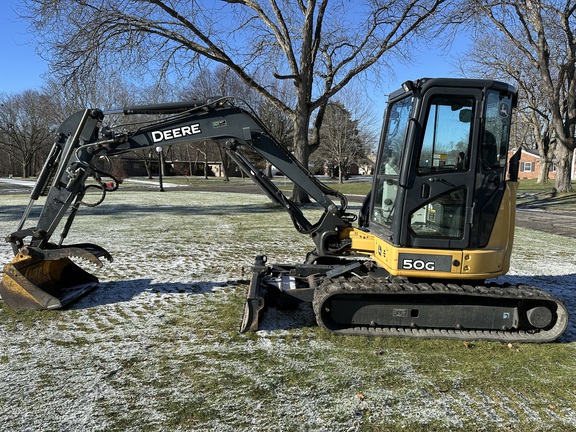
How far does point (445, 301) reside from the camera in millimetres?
4719

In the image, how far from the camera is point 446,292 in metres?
4.50

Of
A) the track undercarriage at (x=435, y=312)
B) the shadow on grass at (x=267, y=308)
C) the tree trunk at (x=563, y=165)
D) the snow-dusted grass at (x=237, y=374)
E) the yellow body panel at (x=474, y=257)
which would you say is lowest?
the snow-dusted grass at (x=237, y=374)

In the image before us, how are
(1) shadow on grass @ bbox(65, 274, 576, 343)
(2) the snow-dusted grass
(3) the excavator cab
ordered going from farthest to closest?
(1) shadow on grass @ bbox(65, 274, 576, 343)
(3) the excavator cab
(2) the snow-dusted grass

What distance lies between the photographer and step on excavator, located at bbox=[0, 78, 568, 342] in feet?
14.9

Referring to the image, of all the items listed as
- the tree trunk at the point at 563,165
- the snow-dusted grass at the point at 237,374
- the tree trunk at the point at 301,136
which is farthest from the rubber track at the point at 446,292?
the tree trunk at the point at 563,165

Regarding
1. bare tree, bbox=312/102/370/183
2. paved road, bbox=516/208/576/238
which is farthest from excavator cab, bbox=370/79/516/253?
bare tree, bbox=312/102/370/183

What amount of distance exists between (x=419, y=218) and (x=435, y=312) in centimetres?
109

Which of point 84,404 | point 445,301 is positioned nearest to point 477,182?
point 445,301

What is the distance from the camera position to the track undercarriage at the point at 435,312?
464 cm

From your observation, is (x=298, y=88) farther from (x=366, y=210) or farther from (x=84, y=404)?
(x=84, y=404)

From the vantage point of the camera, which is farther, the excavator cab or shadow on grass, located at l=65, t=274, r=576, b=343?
shadow on grass, located at l=65, t=274, r=576, b=343

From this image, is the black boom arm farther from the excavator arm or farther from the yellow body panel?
the yellow body panel

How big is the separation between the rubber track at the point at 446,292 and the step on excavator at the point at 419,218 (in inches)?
0.5

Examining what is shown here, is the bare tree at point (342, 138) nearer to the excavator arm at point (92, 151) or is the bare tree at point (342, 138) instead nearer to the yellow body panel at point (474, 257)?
the excavator arm at point (92, 151)
